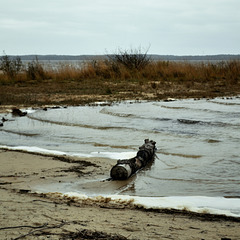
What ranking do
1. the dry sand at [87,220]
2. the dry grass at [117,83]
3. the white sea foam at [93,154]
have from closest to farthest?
the dry sand at [87,220], the white sea foam at [93,154], the dry grass at [117,83]

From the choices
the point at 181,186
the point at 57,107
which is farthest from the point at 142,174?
the point at 57,107

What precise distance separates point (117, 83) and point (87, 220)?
18.4 metres

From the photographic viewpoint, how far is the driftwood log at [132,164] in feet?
21.2

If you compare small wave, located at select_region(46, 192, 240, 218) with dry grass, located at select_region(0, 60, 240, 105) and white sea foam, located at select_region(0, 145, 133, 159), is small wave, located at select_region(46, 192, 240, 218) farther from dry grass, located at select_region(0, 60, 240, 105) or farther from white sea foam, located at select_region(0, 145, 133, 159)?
dry grass, located at select_region(0, 60, 240, 105)

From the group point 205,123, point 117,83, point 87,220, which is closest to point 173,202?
point 87,220

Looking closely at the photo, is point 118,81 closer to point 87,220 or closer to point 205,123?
point 205,123

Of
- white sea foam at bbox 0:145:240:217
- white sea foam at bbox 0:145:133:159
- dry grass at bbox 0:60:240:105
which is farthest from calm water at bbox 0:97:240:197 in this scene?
dry grass at bbox 0:60:240:105

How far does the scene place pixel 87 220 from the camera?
14.3ft

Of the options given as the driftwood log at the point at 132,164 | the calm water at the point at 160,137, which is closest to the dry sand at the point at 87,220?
the driftwood log at the point at 132,164

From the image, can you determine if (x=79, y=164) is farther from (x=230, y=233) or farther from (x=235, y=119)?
(x=235, y=119)

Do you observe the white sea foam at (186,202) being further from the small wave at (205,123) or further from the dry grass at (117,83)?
the dry grass at (117,83)

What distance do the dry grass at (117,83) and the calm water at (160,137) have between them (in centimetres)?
234

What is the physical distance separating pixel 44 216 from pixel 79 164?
119 inches

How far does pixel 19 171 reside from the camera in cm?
684
